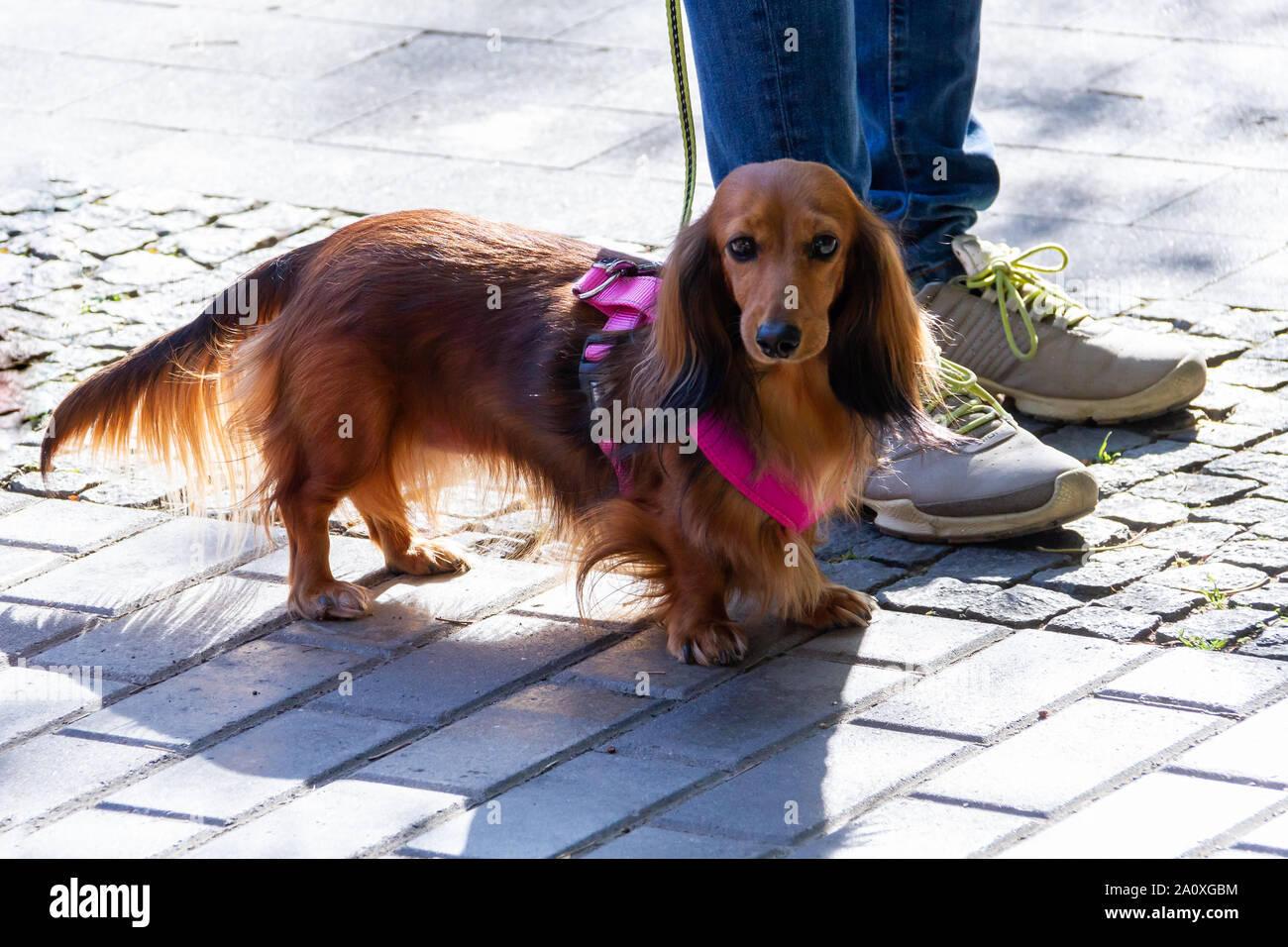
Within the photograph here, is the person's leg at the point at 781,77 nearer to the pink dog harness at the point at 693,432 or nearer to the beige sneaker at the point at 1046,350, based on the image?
the pink dog harness at the point at 693,432

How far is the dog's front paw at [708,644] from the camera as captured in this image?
334 centimetres

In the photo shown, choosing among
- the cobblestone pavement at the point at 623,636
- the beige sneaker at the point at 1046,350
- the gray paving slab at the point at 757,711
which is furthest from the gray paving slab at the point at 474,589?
the beige sneaker at the point at 1046,350

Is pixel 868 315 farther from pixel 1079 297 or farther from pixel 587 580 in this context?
pixel 1079 297

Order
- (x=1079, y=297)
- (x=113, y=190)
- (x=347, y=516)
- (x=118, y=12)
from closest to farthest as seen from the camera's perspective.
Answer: (x=347, y=516) → (x=1079, y=297) → (x=113, y=190) → (x=118, y=12)

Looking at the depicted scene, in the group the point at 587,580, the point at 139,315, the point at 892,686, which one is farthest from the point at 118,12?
the point at 892,686

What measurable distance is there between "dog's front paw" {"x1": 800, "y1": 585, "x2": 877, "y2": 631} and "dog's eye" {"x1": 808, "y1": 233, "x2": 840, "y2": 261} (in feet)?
2.40

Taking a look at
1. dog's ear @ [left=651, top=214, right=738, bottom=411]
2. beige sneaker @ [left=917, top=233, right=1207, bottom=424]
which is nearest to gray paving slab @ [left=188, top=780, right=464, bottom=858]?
dog's ear @ [left=651, top=214, right=738, bottom=411]

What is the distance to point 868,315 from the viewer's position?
322 centimetres

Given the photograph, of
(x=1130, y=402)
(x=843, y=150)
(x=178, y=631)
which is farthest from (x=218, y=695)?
(x=1130, y=402)

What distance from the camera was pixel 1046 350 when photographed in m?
4.33

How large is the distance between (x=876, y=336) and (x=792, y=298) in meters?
0.26

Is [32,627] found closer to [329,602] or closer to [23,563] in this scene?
[23,563]

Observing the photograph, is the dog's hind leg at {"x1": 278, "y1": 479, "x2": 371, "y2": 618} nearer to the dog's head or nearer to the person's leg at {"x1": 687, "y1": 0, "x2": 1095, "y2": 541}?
the dog's head
